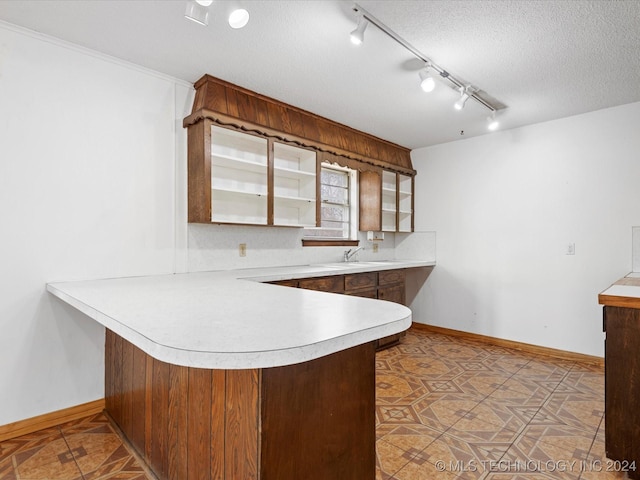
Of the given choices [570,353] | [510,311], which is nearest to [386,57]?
[510,311]

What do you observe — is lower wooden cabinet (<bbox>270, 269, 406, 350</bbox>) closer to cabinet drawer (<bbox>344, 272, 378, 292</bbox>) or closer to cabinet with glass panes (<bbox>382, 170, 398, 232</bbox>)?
cabinet drawer (<bbox>344, 272, 378, 292</bbox>)

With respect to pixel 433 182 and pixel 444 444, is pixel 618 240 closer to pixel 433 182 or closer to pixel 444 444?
pixel 433 182

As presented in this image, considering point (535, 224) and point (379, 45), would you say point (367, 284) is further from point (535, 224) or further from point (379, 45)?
point (379, 45)

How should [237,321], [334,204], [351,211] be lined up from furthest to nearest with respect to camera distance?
[351,211]
[334,204]
[237,321]

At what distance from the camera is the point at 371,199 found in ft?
14.4

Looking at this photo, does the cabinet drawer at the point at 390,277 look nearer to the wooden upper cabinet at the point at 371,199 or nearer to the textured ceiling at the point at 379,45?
the wooden upper cabinet at the point at 371,199

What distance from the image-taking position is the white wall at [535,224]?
3.43 metres

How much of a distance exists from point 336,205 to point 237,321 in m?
3.31

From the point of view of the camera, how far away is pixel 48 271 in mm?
2299

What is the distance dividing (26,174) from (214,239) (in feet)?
→ 4.37

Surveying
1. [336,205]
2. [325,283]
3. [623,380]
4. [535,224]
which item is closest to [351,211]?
[336,205]

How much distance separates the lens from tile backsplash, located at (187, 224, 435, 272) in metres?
3.00

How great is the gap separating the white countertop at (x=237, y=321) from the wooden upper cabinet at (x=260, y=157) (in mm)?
1181

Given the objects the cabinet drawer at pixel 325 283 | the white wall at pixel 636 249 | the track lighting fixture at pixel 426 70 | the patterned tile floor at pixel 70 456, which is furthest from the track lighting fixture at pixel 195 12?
the white wall at pixel 636 249
